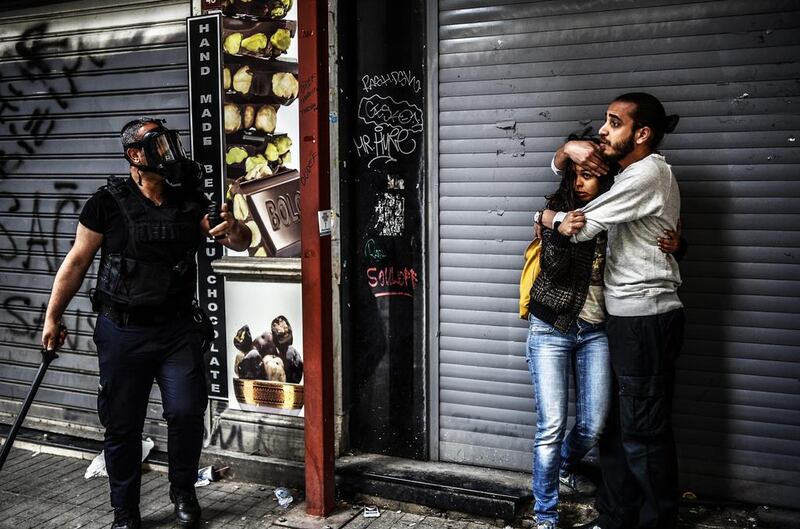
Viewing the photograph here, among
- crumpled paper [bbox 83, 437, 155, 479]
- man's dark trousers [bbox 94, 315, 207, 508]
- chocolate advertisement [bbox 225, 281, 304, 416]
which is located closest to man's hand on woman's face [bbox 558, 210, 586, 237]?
chocolate advertisement [bbox 225, 281, 304, 416]

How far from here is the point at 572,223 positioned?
375 cm

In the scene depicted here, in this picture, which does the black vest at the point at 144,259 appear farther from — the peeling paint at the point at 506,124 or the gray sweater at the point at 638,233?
the gray sweater at the point at 638,233

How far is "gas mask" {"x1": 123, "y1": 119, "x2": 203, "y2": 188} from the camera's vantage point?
4305mm

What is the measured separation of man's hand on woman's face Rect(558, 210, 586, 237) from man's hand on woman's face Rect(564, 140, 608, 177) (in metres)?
0.37

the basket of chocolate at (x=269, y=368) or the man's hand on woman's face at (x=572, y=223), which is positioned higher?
the man's hand on woman's face at (x=572, y=223)

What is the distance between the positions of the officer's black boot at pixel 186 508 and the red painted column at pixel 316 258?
678 mm

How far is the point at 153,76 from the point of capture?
5.75 m

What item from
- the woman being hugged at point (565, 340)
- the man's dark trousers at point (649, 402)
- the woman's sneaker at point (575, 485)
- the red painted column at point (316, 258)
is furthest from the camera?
the woman's sneaker at point (575, 485)

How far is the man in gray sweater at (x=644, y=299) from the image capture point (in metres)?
3.76

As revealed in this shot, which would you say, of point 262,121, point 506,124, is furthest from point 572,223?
point 262,121

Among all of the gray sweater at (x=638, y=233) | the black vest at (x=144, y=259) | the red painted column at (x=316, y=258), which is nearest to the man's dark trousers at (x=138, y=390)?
the black vest at (x=144, y=259)

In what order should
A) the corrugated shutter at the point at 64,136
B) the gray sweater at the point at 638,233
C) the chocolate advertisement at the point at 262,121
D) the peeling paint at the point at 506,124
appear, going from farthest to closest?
the corrugated shutter at the point at 64,136, the chocolate advertisement at the point at 262,121, the peeling paint at the point at 506,124, the gray sweater at the point at 638,233

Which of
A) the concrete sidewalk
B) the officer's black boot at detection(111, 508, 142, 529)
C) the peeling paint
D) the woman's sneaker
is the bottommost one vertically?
the concrete sidewalk

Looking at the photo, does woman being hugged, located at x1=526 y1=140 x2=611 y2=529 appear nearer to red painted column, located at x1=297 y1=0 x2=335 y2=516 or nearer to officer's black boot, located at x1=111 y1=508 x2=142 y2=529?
red painted column, located at x1=297 y1=0 x2=335 y2=516
